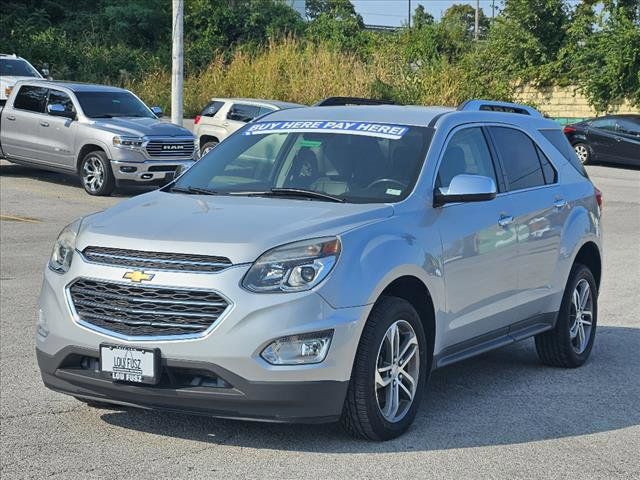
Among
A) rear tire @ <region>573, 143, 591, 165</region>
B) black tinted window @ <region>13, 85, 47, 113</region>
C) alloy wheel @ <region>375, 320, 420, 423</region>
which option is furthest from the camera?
rear tire @ <region>573, 143, 591, 165</region>

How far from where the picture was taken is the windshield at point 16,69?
2570cm

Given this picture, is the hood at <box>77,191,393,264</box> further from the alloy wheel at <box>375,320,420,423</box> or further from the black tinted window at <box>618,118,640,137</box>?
the black tinted window at <box>618,118,640,137</box>

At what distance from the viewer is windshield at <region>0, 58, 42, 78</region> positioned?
25.7 meters

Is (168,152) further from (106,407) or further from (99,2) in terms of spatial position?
(99,2)

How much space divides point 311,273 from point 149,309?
81cm

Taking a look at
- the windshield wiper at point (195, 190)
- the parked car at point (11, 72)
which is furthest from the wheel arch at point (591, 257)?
the parked car at point (11, 72)

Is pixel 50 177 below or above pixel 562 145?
below

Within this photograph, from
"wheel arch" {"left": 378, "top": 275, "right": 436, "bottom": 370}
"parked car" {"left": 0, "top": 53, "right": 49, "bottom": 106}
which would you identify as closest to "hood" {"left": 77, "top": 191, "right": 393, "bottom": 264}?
"wheel arch" {"left": 378, "top": 275, "right": 436, "bottom": 370}

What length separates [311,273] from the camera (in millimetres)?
5480

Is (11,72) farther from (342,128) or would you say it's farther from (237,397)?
(237,397)

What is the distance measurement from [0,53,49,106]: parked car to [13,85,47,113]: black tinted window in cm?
393

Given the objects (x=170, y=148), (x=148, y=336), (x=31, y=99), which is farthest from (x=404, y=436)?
(x=31, y=99)

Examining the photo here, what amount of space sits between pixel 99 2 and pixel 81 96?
30802 millimetres

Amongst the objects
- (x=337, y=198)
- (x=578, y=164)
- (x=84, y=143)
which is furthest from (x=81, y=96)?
(x=337, y=198)
